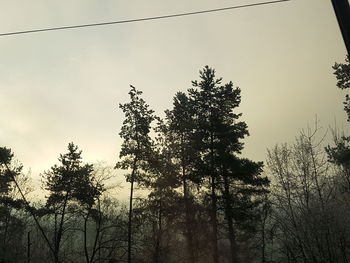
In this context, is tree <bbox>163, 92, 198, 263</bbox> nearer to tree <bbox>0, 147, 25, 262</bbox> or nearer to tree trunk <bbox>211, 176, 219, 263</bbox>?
tree trunk <bbox>211, 176, 219, 263</bbox>

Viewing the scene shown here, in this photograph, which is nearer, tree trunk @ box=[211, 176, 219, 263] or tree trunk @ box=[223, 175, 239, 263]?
tree trunk @ box=[211, 176, 219, 263]

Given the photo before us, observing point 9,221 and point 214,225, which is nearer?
point 214,225

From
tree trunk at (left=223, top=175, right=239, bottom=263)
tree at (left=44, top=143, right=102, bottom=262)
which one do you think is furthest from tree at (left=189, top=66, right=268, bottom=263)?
tree at (left=44, top=143, right=102, bottom=262)

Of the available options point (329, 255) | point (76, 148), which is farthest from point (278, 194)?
point (76, 148)

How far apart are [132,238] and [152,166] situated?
6.54m

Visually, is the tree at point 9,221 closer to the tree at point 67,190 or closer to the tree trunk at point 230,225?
the tree at point 67,190

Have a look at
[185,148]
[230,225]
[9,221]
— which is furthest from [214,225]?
[9,221]

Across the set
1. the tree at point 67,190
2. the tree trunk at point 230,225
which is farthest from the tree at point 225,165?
the tree at point 67,190

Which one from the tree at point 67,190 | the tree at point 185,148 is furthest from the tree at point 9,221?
the tree at point 185,148

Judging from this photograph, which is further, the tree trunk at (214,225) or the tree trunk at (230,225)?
the tree trunk at (230,225)

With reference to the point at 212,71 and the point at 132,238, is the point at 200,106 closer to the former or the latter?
the point at 212,71

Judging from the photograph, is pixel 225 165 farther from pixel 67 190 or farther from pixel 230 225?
pixel 67 190

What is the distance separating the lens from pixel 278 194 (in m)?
18.2

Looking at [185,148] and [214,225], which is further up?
[185,148]
